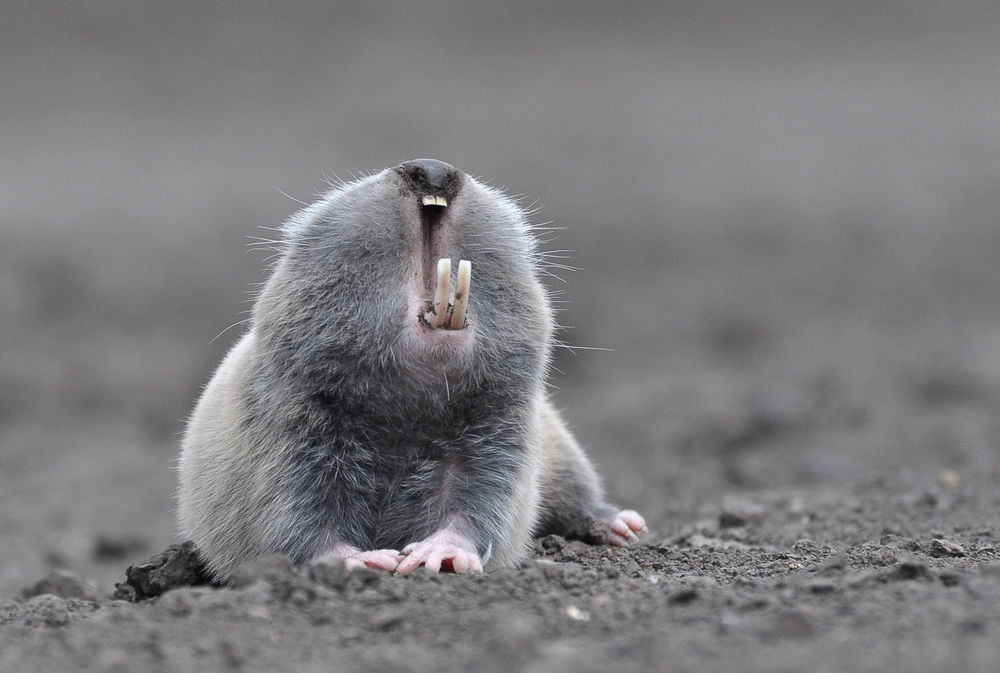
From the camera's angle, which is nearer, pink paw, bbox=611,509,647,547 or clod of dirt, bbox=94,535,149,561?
pink paw, bbox=611,509,647,547

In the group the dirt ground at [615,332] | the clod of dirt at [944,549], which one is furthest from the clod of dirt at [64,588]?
the clod of dirt at [944,549]

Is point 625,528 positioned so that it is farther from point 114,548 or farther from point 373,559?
point 114,548

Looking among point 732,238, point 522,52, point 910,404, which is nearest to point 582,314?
point 732,238

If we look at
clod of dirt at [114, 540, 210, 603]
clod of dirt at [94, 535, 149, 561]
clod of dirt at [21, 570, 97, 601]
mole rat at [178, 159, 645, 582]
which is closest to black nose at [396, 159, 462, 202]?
mole rat at [178, 159, 645, 582]

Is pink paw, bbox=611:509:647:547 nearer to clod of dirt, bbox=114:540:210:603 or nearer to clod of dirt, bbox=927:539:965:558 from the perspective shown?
clod of dirt, bbox=927:539:965:558

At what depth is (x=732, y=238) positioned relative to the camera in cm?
1622

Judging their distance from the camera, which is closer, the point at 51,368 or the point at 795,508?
the point at 795,508

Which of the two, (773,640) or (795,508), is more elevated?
(773,640)

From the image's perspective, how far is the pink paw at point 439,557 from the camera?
4445 millimetres

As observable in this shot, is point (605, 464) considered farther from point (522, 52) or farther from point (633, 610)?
point (522, 52)

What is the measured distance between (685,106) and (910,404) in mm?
10351

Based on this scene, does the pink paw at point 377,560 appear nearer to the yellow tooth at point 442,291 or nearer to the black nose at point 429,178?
the yellow tooth at point 442,291

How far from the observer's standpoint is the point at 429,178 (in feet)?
15.3

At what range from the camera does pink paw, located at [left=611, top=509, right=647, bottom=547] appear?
19.9 feet
